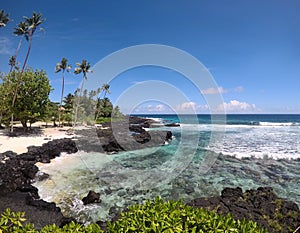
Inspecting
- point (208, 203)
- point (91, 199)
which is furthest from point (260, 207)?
point (91, 199)

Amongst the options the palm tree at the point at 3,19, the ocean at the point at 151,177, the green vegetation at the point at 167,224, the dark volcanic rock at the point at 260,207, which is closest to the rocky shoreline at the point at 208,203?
the dark volcanic rock at the point at 260,207

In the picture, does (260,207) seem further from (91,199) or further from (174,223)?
(174,223)

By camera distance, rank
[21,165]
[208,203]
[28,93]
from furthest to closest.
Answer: [28,93] → [21,165] → [208,203]

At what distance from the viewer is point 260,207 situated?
7.86 metres

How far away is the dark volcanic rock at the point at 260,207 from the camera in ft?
22.2

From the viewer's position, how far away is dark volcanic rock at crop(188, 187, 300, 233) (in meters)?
6.75

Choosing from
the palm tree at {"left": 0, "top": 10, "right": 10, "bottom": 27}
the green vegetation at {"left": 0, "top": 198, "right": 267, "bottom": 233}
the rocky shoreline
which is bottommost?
the rocky shoreline

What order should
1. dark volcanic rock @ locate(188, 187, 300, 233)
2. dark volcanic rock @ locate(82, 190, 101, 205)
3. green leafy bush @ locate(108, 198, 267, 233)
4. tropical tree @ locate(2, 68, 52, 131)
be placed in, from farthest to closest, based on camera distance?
tropical tree @ locate(2, 68, 52, 131) < dark volcanic rock @ locate(82, 190, 101, 205) < dark volcanic rock @ locate(188, 187, 300, 233) < green leafy bush @ locate(108, 198, 267, 233)

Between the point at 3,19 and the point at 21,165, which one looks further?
the point at 3,19

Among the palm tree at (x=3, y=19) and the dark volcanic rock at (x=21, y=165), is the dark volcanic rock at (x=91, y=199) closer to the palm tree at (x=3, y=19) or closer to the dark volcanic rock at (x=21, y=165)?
the dark volcanic rock at (x=21, y=165)

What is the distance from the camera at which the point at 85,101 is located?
1709 inches

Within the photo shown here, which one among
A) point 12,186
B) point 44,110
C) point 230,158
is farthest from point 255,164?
point 44,110

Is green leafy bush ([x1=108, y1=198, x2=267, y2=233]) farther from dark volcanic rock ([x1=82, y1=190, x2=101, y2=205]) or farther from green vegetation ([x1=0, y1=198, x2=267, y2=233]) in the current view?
dark volcanic rock ([x1=82, y1=190, x2=101, y2=205])

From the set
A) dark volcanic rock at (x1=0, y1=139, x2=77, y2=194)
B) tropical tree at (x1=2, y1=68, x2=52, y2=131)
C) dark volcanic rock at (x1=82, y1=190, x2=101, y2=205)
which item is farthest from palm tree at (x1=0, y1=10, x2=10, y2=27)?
dark volcanic rock at (x1=82, y1=190, x2=101, y2=205)
